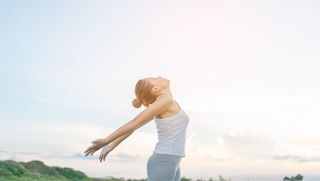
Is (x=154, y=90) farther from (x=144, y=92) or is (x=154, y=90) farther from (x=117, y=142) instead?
(x=117, y=142)

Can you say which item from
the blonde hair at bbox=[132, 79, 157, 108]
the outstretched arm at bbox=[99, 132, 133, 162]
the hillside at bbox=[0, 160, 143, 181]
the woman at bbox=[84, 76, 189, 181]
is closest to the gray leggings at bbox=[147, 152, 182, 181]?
the woman at bbox=[84, 76, 189, 181]

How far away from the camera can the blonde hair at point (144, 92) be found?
4.77 m

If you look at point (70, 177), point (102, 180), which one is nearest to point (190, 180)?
point (102, 180)

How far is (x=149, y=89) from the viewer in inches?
188

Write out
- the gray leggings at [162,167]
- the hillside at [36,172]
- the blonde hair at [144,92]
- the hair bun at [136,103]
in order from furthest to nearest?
1. the hillside at [36,172]
2. the hair bun at [136,103]
3. the blonde hair at [144,92]
4. the gray leggings at [162,167]

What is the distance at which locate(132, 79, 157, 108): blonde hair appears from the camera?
477 centimetres

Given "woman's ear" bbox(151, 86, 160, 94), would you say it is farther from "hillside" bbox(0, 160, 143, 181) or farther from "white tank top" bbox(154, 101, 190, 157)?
"hillside" bbox(0, 160, 143, 181)

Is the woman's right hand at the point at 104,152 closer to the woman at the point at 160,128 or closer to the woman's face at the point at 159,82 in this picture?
the woman at the point at 160,128

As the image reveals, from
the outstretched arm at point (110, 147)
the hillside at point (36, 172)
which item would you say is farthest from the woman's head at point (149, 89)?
the hillside at point (36, 172)

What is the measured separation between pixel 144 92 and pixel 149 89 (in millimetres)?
57

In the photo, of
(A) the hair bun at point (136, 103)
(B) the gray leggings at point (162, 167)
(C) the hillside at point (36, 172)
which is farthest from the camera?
(C) the hillside at point (36, 172)

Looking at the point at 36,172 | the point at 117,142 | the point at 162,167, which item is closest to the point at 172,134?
the point at 162,167

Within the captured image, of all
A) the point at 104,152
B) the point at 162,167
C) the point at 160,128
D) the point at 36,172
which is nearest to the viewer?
the point at 162,167

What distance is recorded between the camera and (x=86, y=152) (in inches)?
183
